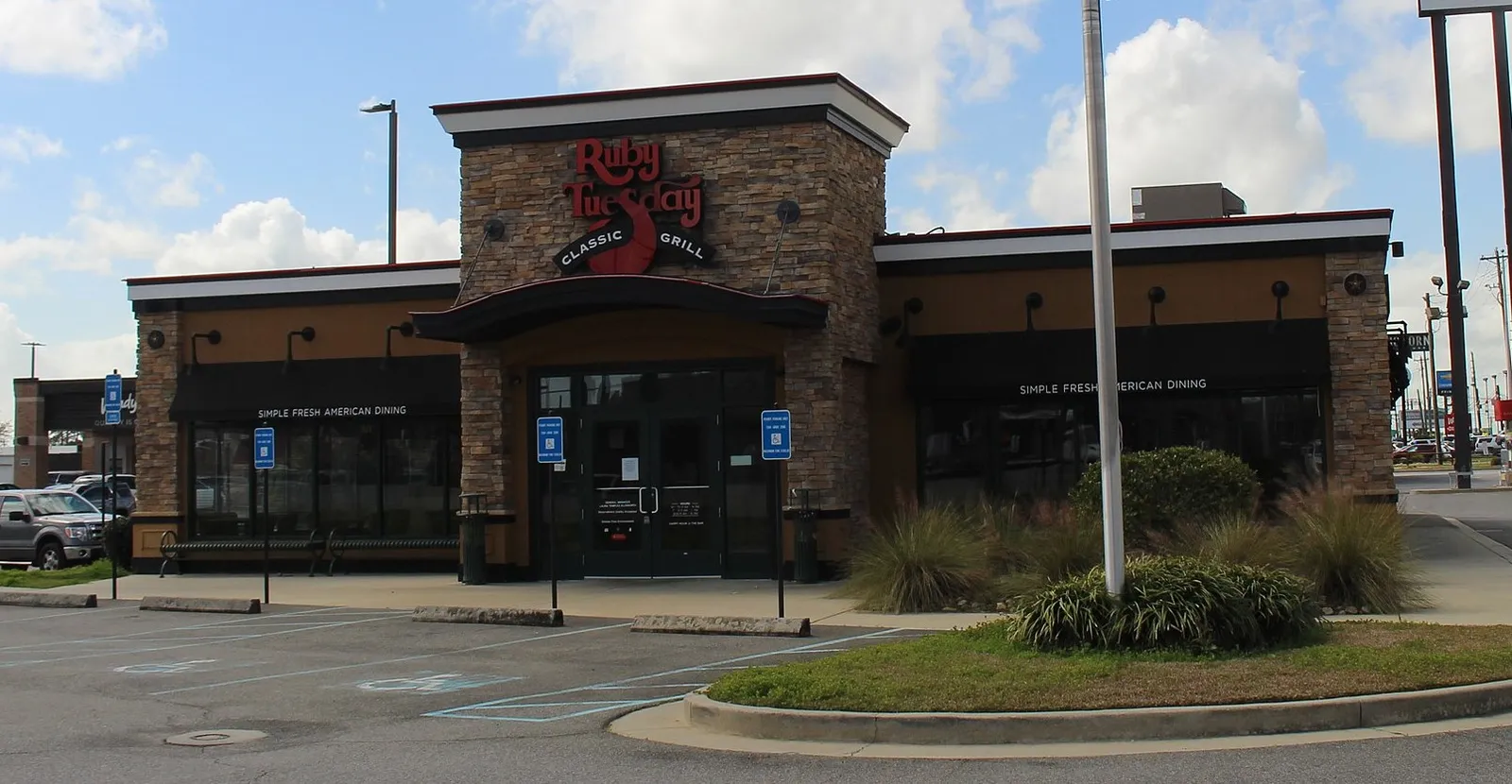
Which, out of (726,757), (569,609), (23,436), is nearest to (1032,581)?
(569,609)

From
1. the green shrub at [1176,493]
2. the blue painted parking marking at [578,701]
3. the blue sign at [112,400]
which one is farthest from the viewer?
the blue sign at [112,400]

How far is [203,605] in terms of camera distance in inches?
763

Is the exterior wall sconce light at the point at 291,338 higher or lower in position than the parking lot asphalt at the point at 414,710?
higher

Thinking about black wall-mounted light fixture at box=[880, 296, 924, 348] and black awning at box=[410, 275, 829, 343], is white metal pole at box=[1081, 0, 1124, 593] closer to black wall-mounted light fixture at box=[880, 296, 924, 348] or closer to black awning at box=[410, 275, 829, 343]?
black awning at box=[410, 275, 829, 343]

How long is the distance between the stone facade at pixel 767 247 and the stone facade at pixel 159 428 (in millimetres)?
6745

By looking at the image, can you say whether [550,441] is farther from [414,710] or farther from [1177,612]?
[1177,612]

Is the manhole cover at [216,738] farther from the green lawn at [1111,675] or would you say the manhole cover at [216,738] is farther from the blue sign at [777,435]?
the blue sign at [777,435]

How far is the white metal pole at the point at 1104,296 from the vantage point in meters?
11.2

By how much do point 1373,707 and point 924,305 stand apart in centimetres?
1389

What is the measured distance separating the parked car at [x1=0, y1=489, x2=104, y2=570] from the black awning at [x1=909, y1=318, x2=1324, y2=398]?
16796mm

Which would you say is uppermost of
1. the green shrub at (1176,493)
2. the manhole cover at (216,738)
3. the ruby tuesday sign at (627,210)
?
the ruby tuesday sign at (627,210)

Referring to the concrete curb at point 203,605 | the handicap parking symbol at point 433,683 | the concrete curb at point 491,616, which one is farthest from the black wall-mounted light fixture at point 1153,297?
the concrete curb at point 203,605

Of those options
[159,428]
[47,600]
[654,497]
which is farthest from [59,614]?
[654,497]

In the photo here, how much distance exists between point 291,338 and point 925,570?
13.6m
